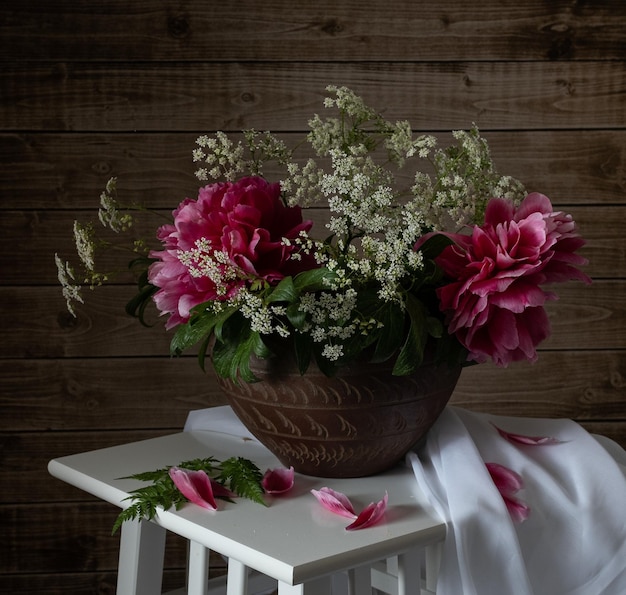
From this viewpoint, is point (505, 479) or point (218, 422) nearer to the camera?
point (505, 479)

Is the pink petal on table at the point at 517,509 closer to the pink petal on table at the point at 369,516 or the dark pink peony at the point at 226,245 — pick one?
the pink petal on table at the point at 369,516

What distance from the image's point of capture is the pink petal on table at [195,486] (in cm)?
82

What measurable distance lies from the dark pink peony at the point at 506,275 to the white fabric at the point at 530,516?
0.43 feet

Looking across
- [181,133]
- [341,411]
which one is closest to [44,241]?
[181,133]

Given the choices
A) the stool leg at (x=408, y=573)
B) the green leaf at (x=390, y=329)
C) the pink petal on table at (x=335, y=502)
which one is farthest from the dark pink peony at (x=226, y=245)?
the stool leg at (x=408, y=573)

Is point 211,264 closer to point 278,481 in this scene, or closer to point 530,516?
point 278,481

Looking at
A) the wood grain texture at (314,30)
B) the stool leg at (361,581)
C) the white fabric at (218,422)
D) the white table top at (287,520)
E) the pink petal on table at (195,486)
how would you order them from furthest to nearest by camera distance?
the wood grain texture at (314,30), the white fabric at (218,422), the stool leg at (361,581), the pink petal on table at (195,486), the white table top at (287,520)

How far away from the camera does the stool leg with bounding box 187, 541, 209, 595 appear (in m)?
0.85

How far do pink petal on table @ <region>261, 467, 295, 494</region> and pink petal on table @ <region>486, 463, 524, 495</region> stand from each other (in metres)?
0.21

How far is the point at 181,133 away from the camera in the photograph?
1.59 m

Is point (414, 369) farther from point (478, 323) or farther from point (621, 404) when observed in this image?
point (621, 404)

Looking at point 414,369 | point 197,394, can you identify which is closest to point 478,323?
point 414,369

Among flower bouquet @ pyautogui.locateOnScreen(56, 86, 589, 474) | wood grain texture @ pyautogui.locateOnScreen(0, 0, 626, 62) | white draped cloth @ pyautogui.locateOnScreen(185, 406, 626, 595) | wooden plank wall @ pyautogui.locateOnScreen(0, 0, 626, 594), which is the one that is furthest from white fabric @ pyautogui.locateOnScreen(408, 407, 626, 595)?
wood grain texture @ pyautogui.locateOnScreen(0, 0, 626, 62)

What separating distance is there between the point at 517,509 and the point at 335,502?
0.63ft
